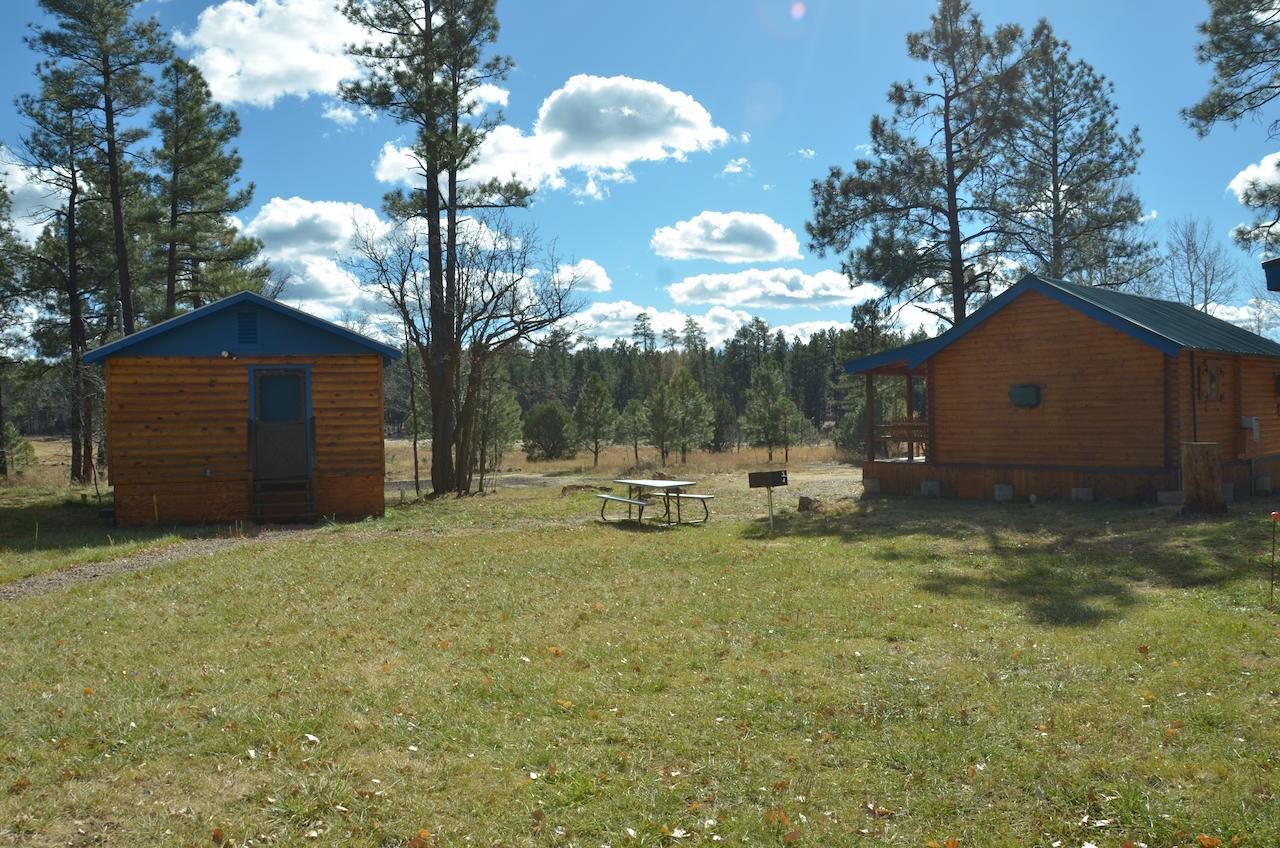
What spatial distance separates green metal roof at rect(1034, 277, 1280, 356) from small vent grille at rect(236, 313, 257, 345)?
14.9 meters

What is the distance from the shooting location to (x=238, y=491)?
16.0m

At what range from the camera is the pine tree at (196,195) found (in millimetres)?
25031

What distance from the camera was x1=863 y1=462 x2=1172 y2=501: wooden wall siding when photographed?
1533cm

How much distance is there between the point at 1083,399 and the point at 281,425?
1506 centimetres

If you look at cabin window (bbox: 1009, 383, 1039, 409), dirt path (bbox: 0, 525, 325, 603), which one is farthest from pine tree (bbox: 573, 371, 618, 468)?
dirt path (bbox: 0, 525, 325, 603)

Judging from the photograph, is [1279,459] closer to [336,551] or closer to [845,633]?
[845,633]

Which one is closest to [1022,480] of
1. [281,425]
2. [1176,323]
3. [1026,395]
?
[1026,395]

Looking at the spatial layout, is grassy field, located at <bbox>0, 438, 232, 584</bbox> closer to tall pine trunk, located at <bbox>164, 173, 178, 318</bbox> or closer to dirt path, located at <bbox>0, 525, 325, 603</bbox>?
dirt path, located at <bbox>0, 525, 325, 603</bbox>

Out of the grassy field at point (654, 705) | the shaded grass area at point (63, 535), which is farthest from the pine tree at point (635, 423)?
the grassy field at point (654, 705)

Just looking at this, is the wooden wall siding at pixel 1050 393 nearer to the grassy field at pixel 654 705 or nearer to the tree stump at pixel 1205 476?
the tree stump at pixel 1205 476

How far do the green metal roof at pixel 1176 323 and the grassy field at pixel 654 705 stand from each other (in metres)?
6.53

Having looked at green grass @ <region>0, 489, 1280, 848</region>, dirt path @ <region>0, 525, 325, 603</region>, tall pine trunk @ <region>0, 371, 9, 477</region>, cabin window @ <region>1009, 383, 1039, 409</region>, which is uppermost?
cabin window @ <region>1009, 383, 1039, 409</region>

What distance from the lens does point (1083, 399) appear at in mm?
16438

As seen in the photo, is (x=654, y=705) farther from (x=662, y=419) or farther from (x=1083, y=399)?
(x=662, y=419)
